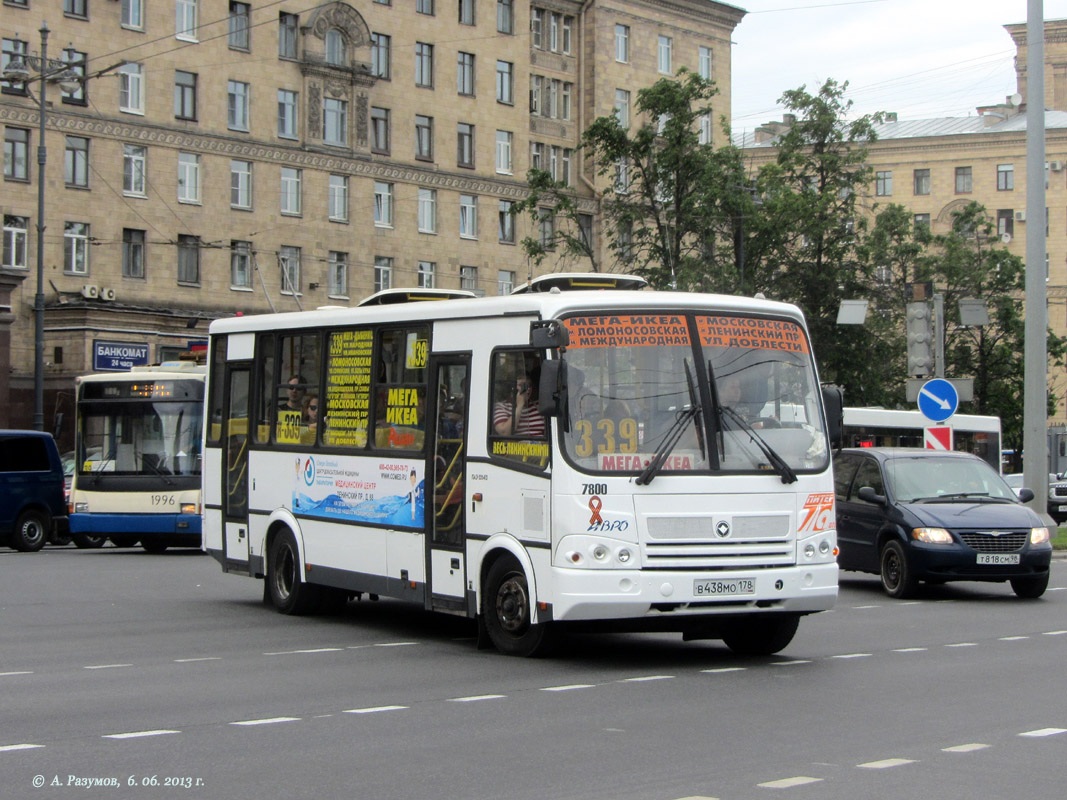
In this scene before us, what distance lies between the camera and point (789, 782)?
7461 mm

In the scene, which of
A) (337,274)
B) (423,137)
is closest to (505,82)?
(423,137)

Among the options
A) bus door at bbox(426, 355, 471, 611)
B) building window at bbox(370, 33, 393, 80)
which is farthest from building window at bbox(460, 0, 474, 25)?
bus door at bbox(426, 355, 471, 611)

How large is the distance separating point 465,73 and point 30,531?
40054 millimetres

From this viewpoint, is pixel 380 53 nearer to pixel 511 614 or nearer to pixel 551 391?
pixel 511 614

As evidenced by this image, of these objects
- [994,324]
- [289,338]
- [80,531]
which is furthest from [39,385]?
[994,324]

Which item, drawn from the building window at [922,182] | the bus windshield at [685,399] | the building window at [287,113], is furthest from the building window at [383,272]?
the building window at [922,182]

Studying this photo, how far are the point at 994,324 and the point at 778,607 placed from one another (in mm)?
60500

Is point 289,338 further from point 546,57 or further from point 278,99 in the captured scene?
point 546,57

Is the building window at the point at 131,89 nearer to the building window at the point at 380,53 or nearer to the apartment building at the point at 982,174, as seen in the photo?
the building window at the point at 380,53

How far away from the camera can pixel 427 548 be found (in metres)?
13.3

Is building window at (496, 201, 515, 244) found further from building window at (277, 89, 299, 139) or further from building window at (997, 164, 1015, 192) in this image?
building window at (997, 164, 1015, 192)

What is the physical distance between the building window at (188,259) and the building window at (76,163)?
12.9 ft

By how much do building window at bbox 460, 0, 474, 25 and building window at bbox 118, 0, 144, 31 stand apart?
47.9 feet

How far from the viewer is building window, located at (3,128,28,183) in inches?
1969
